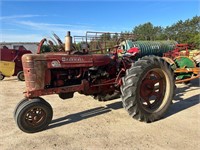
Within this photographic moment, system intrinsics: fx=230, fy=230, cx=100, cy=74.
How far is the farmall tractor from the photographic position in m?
4.08

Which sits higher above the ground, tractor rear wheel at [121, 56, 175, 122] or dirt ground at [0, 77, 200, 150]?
tractor rear wheel at [121, 56, 175, 122]

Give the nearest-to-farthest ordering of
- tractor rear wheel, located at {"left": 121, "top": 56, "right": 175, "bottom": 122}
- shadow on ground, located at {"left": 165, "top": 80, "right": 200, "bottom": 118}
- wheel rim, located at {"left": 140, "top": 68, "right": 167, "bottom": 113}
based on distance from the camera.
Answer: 1. tractor rear wheel, located at {"left": 121, "top": 56, "right": 175, "bottom": 122}
2. wheel rim, located at {"left": 140, "top": 68, "right": 167, "bottom": 113}
3. shadow on ground, located at {"left": 165, "top": 80, "right": 200, "bottom": 118}

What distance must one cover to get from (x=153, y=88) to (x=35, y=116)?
8.11ft

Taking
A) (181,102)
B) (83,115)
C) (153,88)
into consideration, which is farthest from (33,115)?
(181,102)

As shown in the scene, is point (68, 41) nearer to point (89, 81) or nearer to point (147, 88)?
point (89, 81)

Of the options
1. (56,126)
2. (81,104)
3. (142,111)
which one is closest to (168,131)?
(142,111)

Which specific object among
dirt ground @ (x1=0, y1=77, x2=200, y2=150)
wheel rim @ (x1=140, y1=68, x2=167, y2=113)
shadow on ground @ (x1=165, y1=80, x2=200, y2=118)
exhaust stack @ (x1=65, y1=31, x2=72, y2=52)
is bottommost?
dirt ground @ (x1=0, y1=77, x2=200, y2=150)

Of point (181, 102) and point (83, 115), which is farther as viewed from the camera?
point (181, 102)

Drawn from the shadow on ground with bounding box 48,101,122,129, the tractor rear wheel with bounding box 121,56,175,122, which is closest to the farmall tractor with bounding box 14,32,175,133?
the tractor rear wheel with bounding box 121,56,175,122

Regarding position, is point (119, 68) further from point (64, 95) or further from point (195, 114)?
point (195, 114)

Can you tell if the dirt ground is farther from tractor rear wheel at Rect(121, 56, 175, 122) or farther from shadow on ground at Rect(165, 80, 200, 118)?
tractor rear wheel at Rect(121, 56, 175, 122)

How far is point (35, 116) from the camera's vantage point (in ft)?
13.5

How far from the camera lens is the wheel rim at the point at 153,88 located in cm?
476

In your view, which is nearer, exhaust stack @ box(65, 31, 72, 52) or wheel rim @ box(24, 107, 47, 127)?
wheel rim @ box(24, 107, 47, 127)
